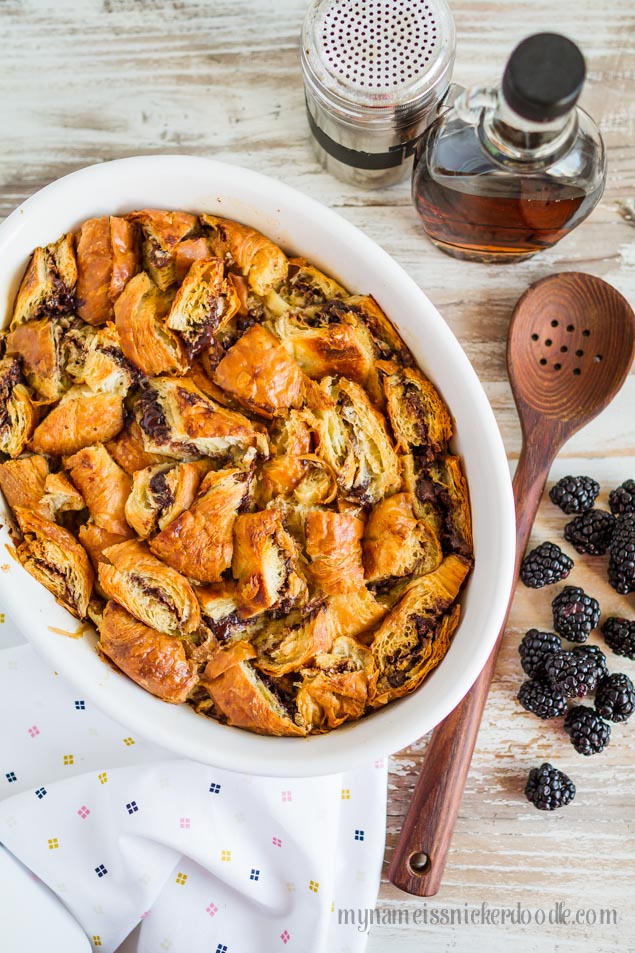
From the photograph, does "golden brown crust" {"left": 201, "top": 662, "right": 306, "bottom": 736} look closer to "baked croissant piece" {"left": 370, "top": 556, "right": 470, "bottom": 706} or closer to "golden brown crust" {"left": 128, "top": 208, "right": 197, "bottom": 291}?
"baked croissant piece" {"left": 370, "top": 556, "right": 470, "bottom": 706}

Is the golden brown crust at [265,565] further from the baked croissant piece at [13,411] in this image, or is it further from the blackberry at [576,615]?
the blackberry at [576,615]

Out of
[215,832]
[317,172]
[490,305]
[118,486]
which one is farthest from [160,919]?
[317,172]

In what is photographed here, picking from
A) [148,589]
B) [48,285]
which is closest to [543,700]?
[148,589]

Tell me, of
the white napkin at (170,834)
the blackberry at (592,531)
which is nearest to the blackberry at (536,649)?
the blackberry at (592,531)

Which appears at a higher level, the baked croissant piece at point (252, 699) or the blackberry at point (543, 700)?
the baked croissant piece at point (252, 699)

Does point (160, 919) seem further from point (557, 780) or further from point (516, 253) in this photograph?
point (516, 253)

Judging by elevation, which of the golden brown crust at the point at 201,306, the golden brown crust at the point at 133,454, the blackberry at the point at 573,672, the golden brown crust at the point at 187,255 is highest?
the golden brown crust at the point at 187,255

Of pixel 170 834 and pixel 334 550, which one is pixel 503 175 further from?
pixel 170 834
